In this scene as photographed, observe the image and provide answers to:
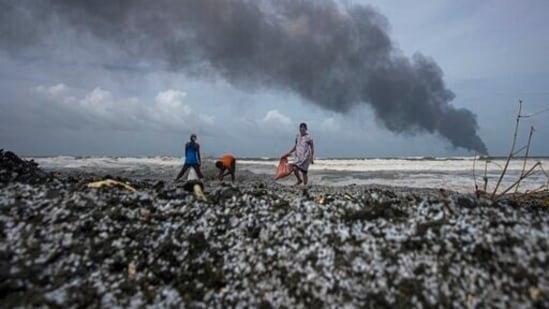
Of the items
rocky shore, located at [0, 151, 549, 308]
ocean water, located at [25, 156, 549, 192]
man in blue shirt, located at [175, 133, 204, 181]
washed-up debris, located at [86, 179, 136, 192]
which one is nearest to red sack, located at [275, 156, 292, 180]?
man in blue shirt, located at [175, 133, 204, 181]

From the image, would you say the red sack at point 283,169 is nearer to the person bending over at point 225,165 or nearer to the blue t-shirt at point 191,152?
the person bending over at point 225,165

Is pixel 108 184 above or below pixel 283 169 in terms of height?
below

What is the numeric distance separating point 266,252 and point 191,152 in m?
8.84

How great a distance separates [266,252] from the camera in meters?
4.57

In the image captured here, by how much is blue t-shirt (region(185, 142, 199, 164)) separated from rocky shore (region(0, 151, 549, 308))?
24.4ft

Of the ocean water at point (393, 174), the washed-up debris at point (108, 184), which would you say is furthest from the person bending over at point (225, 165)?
the washed-up debris at point (108, 184)

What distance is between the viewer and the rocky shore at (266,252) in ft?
13.0

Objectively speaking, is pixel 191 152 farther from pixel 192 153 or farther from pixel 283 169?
pixel 283 169

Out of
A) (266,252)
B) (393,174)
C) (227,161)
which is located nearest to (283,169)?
(227,161)

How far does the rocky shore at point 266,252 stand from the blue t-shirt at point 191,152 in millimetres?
7452

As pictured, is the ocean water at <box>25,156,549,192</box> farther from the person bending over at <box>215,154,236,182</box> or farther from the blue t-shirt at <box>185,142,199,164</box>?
the blue t-shirt at <box>185,142,199,164</box>

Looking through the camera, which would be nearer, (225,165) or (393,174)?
(225,165)

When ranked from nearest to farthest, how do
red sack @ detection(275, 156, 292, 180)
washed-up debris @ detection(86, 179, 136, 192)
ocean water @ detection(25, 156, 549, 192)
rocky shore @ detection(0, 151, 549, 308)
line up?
rocky shore @ detection(0, 151, 549, 308) < washed-up debris @ detection(86, 179, 136, 192) < red sack @ detection(275, 156, 292, 180) < ocean water @ detection(25, 156, 549, 192)

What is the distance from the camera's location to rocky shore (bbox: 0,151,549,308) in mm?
3963
